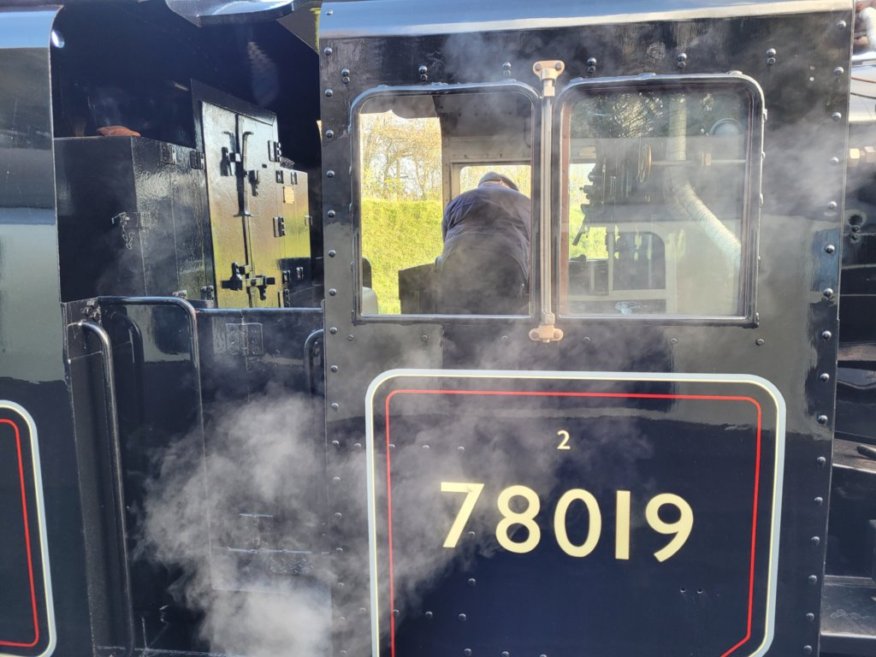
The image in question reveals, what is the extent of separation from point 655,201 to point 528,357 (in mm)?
483

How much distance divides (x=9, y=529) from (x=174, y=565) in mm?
498

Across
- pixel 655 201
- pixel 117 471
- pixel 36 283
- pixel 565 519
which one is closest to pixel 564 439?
pixel 565 519

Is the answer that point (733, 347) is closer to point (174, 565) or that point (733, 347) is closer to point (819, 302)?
point (819, 302)

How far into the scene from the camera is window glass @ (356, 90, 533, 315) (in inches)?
70.4

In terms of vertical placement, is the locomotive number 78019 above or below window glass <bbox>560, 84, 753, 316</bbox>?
below

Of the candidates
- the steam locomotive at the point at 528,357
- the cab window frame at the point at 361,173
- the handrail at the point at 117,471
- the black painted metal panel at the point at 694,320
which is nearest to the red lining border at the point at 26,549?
the steam locomotive at the point at 528,357

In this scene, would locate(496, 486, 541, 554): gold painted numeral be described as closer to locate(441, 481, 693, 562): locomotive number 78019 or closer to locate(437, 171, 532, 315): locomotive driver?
locate(441, 481, 693, 562): locomotive number 78019

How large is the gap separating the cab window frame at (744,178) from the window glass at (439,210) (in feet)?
0.29

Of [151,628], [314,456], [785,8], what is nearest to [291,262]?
[314,456]

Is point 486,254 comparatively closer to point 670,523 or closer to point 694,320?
point 694,320

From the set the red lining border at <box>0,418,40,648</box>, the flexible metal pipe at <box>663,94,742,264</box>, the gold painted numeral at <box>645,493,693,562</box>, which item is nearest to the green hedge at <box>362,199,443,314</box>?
the flexible metal pipe at <box>663,94,742,264</box>

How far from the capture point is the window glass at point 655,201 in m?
1.67

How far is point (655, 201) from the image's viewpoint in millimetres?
1709

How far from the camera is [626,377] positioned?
1735mm
